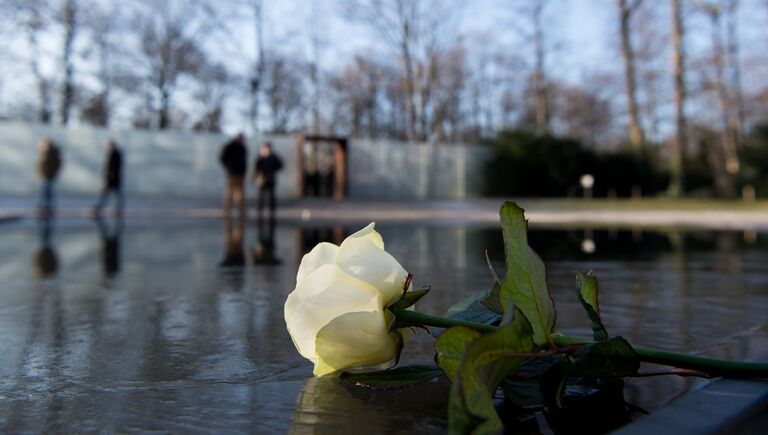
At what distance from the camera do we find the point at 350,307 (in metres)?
1.25

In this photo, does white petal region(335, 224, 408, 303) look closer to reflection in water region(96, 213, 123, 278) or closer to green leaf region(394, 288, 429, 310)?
green leaf region(394, 288, 429, 310)

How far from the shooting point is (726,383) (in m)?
1.54

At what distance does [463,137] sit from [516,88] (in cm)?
464

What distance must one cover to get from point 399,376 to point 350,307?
236mm

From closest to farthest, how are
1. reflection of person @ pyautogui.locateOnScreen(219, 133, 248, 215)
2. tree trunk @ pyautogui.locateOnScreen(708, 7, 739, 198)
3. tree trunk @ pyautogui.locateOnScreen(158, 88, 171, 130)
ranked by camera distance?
reflection of person @ pyautogui.locateOnScreen(219, 133, 248, 215) → tree trunk @ pyautogui.locateOnScreen(708, 7, 739, 198) → tree trunk @ pyautogui.locateOnScreen(158, 88, 171, 130)

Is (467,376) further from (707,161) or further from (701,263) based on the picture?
(707,161)

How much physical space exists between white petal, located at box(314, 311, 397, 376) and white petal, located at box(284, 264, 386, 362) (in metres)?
0.02

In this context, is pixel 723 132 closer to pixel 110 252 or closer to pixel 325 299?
pixel 110 252

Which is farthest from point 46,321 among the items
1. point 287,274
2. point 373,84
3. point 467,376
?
point 373,84

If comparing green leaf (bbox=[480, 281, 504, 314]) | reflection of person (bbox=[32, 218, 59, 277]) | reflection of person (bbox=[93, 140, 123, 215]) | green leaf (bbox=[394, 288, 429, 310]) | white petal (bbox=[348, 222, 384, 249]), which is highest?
reflection of person (bbox=[93, 140, 123, 215])

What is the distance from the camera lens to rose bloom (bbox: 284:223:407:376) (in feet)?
4.07

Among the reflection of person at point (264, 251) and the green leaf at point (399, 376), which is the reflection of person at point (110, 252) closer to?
the reflection of person at point (264, 251)

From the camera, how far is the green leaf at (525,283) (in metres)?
1.23

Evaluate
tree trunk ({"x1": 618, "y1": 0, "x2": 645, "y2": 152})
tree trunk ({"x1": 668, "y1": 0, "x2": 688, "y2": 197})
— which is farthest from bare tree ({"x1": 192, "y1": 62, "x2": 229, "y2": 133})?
tree trunk ({"x1": 668, "y1": 0, "x2": 688, "y2": 197})
